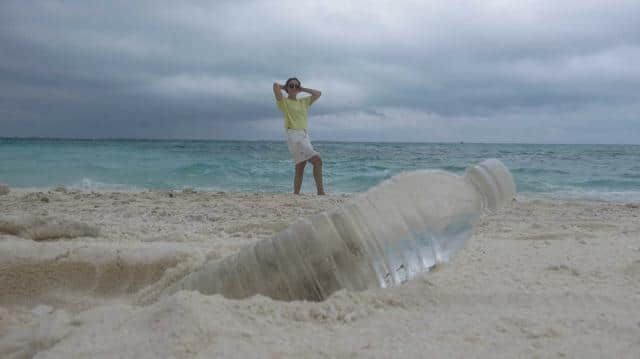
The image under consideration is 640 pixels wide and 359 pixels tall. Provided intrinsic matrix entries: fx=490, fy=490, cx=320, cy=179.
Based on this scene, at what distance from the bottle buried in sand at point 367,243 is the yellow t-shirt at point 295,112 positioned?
13.0 ft

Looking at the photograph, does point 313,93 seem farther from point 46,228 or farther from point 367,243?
point 367,243

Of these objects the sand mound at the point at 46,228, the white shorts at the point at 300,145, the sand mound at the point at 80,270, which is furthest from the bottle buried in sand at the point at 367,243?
the white shorts at the point at 300,145

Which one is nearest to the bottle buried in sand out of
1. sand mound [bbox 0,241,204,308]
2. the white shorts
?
sand mound [bbox 0,241,204,308]

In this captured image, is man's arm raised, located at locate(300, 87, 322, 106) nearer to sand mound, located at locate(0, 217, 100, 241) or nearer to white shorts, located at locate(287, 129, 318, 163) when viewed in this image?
white shorts, located at locate(287, 129, 318, 163)

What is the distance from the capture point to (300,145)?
5652 mm

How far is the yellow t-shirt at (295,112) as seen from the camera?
5.53 m

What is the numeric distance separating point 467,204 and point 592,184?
9822 mm

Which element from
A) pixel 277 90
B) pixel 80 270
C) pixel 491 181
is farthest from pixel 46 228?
pixel 277 90

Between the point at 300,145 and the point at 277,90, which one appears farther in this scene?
the point at 300,145

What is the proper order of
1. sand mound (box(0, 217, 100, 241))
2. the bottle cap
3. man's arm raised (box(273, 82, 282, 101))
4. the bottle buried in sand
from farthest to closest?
man's arm raised (box(273, 82, 282, 101)) → sand mound (box(0, 217, 100, 241)) → the bottle cap → the bottle buried in sand

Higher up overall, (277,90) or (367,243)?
(277,90)

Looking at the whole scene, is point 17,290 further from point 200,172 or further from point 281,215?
point 200,172

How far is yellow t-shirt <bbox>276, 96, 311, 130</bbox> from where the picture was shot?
218 inches

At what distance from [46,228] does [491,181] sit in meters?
2.29
